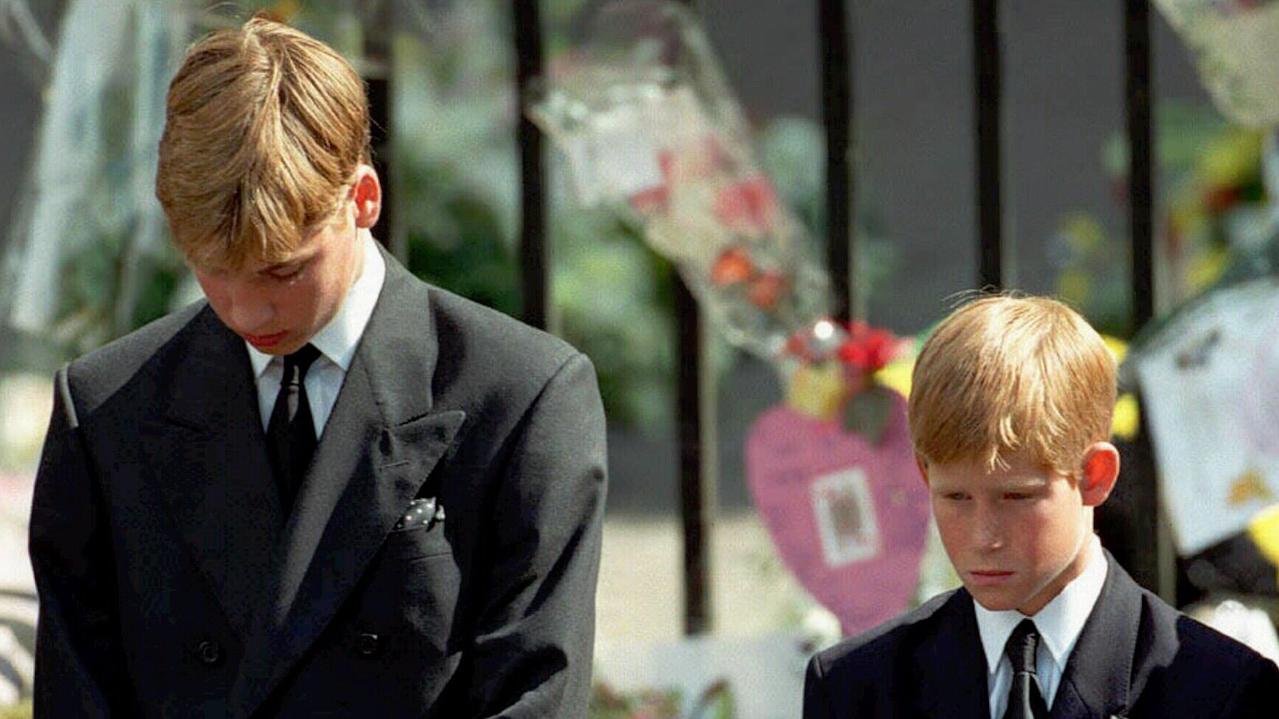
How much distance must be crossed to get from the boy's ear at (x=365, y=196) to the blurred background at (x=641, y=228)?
104cm

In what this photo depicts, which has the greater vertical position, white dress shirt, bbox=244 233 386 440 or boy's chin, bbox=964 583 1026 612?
white dress shirt, bbox=244 233 386 440

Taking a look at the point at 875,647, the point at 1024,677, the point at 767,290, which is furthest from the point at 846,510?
the point at 1024,677

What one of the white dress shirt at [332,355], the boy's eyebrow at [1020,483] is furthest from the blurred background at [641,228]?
the boy's eyebrow at [1020,483]

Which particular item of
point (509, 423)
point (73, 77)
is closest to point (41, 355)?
point (73, 77)

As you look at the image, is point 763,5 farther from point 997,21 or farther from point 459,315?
point 459,315

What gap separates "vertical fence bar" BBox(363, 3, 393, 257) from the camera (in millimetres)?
3252

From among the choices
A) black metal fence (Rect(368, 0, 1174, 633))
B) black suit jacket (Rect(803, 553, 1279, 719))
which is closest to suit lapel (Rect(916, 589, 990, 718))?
black suit jacket (Rect(803, 553, 1279, 719))

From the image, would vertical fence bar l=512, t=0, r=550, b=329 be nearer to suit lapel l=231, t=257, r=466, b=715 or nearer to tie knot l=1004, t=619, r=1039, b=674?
suit lapel l=231, t=257, r=466, b=715

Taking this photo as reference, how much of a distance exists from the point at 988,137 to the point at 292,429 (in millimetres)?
1277

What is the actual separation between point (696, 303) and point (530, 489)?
47.0 inches

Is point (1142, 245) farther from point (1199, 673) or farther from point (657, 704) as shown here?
point (1199, 673)

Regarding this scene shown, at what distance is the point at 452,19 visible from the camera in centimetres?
333

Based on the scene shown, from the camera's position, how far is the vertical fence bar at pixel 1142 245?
3029 millimetres

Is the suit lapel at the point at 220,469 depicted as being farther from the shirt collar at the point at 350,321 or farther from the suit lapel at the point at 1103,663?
the suit lapel at the point at 1103,663
